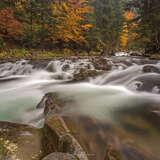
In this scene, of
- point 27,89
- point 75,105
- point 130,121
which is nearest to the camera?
point 130,121

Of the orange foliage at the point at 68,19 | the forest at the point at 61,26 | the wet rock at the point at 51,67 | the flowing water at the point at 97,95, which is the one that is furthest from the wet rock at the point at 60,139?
the orange foliage at the point at 68,19

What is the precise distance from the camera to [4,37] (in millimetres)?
22906

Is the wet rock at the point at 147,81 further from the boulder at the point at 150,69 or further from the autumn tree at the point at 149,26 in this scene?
the autumn tree at the point at 149,26

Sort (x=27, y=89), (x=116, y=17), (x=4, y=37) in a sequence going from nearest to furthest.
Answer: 1. (x=27, y=89)
2. (x=4, y=37)
3. (x=116, y=17)

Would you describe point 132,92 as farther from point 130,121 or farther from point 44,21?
point 44,21

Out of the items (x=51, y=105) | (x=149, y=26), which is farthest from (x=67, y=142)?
(x=149, y=26)

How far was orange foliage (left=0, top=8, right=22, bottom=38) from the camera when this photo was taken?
21.6 metres

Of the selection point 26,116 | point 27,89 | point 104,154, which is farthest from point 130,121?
point 27,89

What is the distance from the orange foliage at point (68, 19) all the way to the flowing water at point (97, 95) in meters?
11.0

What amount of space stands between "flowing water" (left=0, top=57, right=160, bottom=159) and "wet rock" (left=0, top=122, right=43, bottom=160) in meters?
0.79

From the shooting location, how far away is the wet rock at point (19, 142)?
473 centimetres

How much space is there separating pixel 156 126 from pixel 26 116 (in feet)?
10.5

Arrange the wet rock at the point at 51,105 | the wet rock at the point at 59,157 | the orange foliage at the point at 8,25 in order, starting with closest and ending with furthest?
the wet rock at the point at 59,157 → the wet rock at the point at 51,105 → the orange foliage at the point at 8,25

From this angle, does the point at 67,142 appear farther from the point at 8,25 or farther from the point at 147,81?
the point at 8,25
